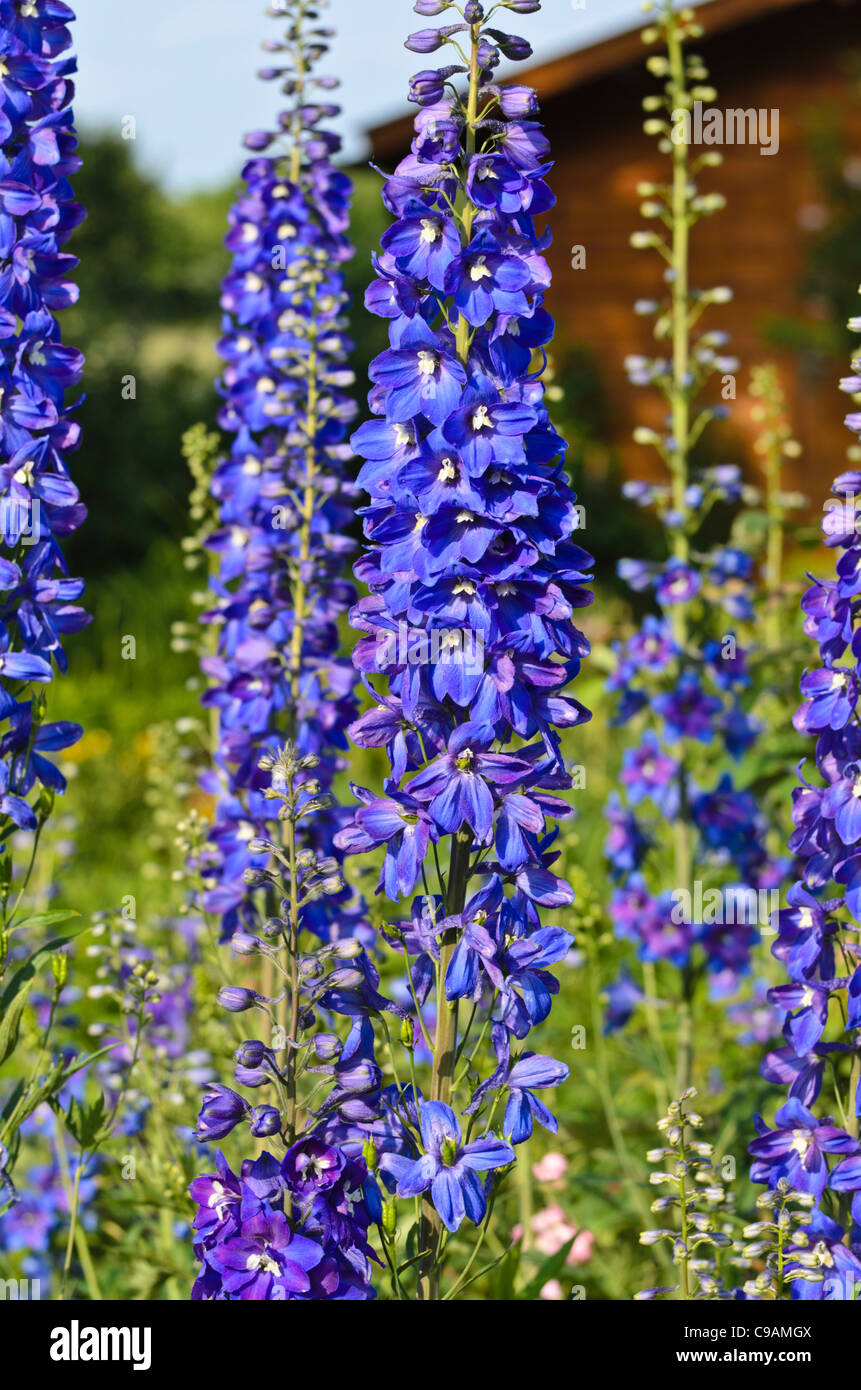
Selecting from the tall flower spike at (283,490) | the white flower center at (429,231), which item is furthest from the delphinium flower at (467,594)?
the tall flower spike at (283,490)

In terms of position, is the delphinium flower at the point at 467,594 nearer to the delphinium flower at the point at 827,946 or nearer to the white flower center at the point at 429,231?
the white flower center at the point at 429,231

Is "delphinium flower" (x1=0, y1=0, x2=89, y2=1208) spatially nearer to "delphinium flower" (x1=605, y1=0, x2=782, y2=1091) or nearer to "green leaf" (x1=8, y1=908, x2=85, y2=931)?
"green leaf" (x1=8, y1=908, x2=85, y2=931)

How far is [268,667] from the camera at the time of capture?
3.50 meters

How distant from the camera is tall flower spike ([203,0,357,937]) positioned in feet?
11.5

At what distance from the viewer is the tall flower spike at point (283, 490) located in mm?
Answer: 3510

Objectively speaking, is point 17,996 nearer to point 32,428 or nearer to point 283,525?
point 32,428

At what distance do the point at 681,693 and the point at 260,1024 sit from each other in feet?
5.16

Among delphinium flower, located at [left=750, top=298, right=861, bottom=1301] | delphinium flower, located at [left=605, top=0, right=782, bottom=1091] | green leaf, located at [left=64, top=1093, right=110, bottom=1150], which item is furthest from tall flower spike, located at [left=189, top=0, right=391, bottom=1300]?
delphinium flower, located at [left=605, top=0, right=782, bottom=1091]

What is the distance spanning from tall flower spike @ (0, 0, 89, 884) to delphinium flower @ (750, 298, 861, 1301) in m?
1.41

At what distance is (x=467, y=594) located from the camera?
7.43ft

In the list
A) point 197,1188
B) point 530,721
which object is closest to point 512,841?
point 530,721

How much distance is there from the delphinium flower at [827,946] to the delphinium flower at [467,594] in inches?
21.5

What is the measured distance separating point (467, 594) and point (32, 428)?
1.03 m

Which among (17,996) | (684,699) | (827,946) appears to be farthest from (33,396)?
(684,699)
